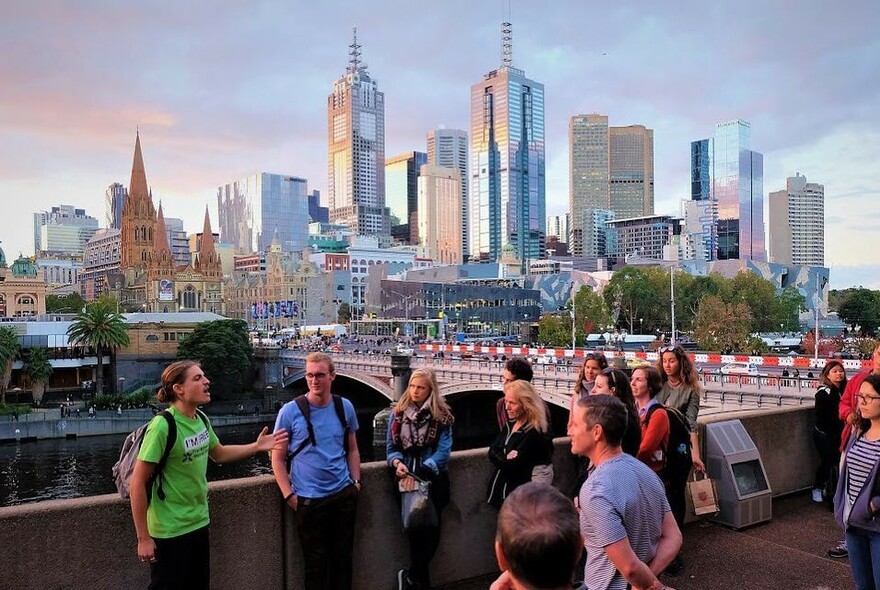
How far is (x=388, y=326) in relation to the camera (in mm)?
125688

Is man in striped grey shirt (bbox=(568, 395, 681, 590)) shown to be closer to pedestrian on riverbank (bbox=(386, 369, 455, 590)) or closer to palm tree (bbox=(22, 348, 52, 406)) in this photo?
pedestrian on riverbank (bbox=(386, 369, 455, 590))

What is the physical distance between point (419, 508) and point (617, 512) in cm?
244

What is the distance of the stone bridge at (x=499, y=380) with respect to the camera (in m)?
30.8

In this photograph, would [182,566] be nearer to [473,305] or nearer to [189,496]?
[189,496]

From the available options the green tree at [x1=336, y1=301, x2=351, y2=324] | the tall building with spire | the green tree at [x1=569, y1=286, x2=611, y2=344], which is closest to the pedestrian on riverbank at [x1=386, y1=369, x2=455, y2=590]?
the green tree at [x1=569, y1=286, x2=611, y2=344]

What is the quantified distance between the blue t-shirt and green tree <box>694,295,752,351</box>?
65873mm

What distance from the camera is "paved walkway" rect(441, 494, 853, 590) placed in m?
6.14

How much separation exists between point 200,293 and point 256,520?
129934 millimetres

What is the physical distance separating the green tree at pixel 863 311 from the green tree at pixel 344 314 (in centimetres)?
8175

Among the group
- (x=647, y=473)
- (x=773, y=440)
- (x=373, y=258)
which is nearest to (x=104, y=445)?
(x=773, y=440)

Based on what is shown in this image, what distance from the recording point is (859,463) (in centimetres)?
488

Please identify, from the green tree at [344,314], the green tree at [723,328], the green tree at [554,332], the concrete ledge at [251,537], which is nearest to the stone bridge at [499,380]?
Answer: the concrete ledge at [251,537]

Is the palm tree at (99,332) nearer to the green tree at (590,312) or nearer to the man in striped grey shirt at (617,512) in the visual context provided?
the green tree at (590,312)

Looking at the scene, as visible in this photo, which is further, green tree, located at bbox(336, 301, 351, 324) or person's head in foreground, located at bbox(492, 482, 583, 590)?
green tree, located at bbox(336, 301, 351, 324)
